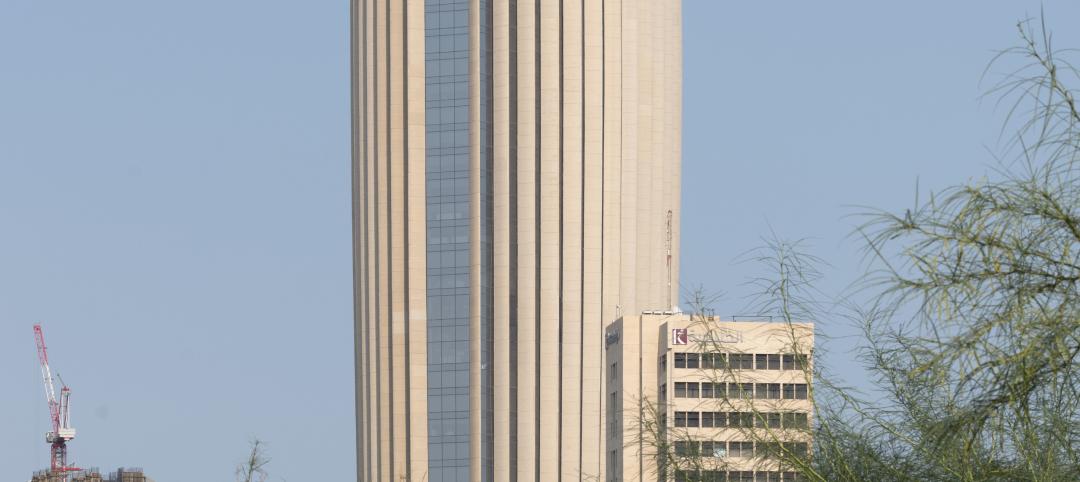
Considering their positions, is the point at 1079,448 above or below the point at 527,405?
above

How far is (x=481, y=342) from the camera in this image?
176125mm

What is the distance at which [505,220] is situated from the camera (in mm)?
175375

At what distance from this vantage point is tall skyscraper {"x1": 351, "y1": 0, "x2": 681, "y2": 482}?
172m

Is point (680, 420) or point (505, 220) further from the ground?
point (505, 220)

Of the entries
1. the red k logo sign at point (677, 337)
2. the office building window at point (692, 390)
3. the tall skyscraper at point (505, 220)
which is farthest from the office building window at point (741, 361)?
the tall skyscraper at point (505, 220)

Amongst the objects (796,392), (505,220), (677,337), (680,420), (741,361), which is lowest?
(677,337)

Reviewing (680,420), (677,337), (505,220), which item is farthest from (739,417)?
(505,220)

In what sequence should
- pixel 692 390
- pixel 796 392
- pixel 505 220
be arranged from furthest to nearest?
pixel 505 220 < pixel 692 390 < pixel 796 392

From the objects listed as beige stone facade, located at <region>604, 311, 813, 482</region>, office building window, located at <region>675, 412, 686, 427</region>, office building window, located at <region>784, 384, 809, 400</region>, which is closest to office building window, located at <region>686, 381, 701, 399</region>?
beige stone facade, located at <region>604, 311, 813, 482</region>

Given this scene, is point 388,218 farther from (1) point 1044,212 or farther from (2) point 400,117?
(1) point 1044,212

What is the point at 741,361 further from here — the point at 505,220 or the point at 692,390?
the point at 505,220

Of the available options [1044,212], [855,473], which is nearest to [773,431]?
[855,473]

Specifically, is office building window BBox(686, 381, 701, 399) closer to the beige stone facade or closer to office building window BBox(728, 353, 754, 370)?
the beige stone facade

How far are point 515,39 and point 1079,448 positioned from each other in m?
158
